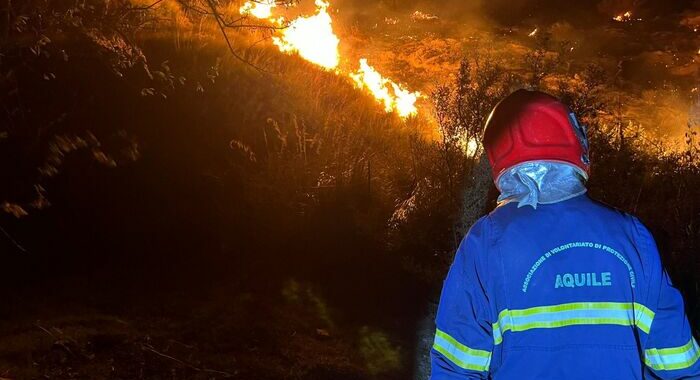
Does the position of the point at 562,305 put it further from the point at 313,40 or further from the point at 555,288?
the point at 313,40

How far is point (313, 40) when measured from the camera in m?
10.8

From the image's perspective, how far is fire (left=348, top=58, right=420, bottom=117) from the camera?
9773 mm

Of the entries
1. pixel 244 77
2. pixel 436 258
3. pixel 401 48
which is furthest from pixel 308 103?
pixel 401 48

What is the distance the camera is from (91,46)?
21.4ft

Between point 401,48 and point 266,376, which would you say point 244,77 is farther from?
point 401,48

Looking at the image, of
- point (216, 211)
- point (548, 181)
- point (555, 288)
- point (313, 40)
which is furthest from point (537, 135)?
point (313, 40)

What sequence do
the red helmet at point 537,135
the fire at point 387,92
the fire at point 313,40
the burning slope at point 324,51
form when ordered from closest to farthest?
the red helmet at point 537,135, the fire at point 387,92, the burning slope at point 324,51, the fire at point 313,40

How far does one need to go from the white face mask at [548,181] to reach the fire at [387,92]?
25.8ft

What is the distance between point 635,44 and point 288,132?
12.0 meters

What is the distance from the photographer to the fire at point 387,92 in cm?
977

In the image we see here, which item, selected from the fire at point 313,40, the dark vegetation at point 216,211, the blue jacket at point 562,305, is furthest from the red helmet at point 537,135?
the fire at point 313,40

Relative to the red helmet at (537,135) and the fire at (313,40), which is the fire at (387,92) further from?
the red helmet at (537,135)

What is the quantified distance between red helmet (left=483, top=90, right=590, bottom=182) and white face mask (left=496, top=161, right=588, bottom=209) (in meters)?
0.03

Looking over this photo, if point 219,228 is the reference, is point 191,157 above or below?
above
